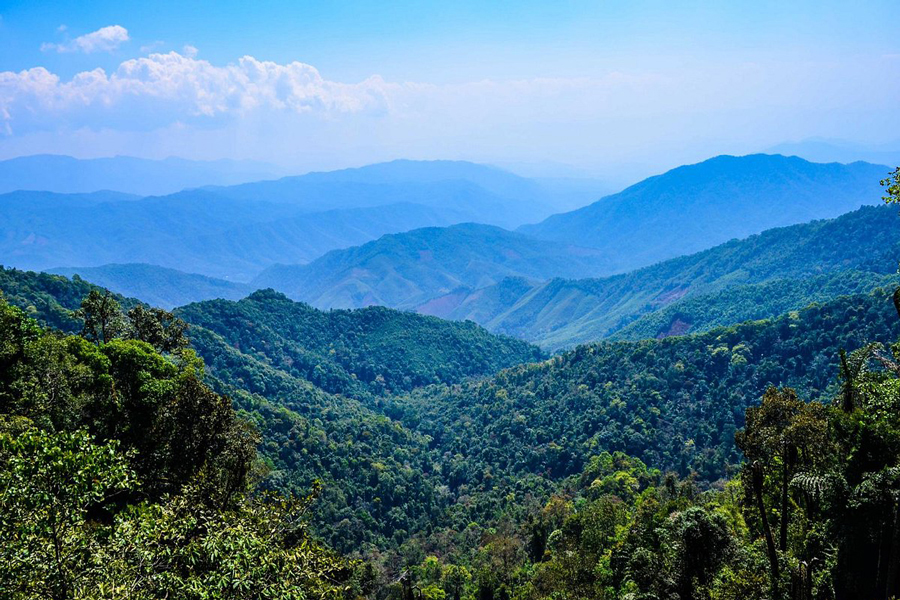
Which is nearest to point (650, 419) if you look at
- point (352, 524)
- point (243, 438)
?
point (352, 524)

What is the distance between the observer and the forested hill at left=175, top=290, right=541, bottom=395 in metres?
127

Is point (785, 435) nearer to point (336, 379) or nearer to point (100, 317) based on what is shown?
point (100, 317)

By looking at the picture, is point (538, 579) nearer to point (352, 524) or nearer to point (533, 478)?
point (352, 524)

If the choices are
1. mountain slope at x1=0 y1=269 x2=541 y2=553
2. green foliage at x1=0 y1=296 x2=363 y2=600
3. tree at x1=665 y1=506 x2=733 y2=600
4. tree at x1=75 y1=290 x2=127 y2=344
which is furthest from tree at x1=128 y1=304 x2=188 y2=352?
tree at x1=665 y1=506 x2=733 y2=600

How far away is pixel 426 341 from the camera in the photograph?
16112 centimetres

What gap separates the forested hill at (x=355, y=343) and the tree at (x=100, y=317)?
8495cm

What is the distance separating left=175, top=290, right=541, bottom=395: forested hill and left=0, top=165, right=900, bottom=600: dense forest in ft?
2.54

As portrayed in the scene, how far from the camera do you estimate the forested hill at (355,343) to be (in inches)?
5007

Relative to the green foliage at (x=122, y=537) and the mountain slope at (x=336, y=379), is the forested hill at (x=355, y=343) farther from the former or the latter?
the green foliage at (x=122, y=537)

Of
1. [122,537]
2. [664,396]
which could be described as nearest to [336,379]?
[664,396]

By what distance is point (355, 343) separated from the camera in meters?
153

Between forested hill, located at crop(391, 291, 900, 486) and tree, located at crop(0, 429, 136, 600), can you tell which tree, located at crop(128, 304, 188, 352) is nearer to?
tree, located at crop(0, 429, 136, 600)

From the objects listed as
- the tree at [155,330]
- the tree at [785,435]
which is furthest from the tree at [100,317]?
the tree at [785,435]

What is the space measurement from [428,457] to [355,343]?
197ft
